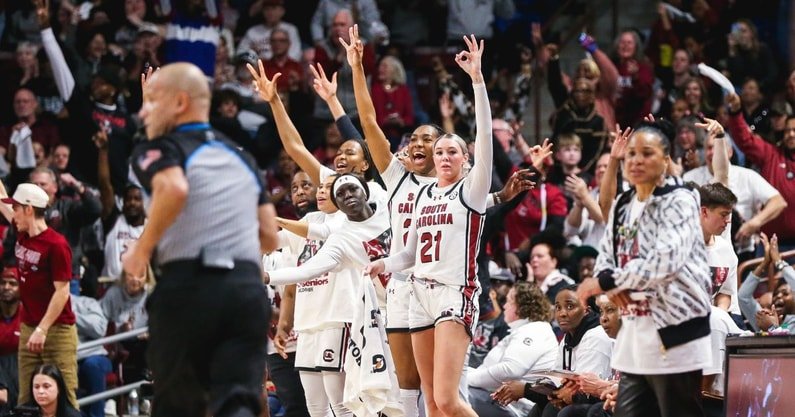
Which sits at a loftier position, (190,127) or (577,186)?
(577,186)

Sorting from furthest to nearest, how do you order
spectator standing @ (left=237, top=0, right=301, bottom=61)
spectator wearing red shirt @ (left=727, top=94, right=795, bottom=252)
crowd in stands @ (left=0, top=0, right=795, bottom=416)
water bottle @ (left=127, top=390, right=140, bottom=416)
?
spectator standing @ (left=237, top=0, right=301, bottom=61)
water bottle @ (left=127, top=390, right=140, bottom=416)
spectator wearing red shirt @ (left=727, top=94, right=795, bottom=252)
crowd in stands @ (left=0, top=0, right=795, bottom=416)

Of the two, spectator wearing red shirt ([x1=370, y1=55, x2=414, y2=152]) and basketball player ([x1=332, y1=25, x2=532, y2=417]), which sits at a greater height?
spectator wearing red shirt ([x1=370, y1=55, x2=414, y2=152])

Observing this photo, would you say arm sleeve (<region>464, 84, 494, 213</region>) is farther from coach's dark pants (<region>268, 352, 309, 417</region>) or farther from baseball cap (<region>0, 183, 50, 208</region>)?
baseball cap (<region>0, 183, 50, 208</region>)

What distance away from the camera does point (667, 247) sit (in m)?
6.26

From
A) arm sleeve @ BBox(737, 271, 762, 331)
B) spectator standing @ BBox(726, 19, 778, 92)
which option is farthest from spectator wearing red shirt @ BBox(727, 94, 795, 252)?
spectator standing @ BBox(726, 19, 778, 92)

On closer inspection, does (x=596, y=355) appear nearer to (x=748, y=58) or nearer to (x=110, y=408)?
(x=110, y=408)

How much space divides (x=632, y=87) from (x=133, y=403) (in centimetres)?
662

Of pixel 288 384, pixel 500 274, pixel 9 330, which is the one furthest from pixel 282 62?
pixel 288 384

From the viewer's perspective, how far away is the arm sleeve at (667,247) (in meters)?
6.25

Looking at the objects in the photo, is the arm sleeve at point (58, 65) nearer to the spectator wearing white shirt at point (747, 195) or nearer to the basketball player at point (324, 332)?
the basketball player at point (324, 332)

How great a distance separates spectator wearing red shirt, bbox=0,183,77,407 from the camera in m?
11.1

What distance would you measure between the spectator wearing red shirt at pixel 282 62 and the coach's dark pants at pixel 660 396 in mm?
10225

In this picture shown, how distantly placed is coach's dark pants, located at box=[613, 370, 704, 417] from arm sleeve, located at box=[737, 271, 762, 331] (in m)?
4.30

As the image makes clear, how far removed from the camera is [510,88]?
1680 centimetres
